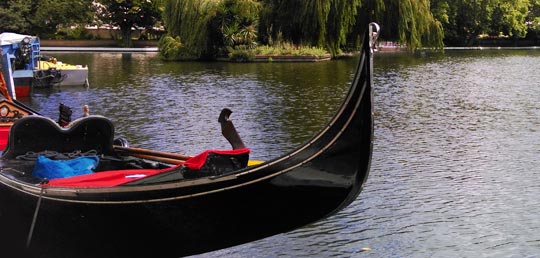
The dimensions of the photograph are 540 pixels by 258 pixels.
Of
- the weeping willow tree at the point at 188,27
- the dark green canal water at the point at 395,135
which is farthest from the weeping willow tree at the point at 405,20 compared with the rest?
the weeping willow tree at the point at 188,27

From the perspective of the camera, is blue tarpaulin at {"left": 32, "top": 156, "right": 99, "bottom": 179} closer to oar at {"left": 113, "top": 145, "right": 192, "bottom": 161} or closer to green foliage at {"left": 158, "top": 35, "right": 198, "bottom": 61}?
oar at {"left": 113, "top": 145, "right": 192, "bottom": 161}

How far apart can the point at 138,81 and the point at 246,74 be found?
4971 mm

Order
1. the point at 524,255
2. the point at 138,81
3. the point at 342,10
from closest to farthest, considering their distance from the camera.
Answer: the point at 524,255 → the point at 138,81 → the point at 342,10

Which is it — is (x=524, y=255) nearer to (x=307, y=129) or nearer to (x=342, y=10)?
(x=307, y=129)

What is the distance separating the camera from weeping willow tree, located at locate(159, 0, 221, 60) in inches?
1435

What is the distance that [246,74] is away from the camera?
28531 mm

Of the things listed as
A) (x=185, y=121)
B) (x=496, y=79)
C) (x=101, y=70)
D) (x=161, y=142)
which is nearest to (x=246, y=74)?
(x=101, y=70)

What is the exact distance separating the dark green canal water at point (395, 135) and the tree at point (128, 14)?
89.6ft

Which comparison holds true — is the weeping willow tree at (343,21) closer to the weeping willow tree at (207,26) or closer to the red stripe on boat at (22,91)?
the weeping willow tree at (207,26)

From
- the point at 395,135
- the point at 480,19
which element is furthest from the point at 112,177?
the point at 480,19

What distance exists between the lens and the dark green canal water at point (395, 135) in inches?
300

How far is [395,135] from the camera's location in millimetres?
13570

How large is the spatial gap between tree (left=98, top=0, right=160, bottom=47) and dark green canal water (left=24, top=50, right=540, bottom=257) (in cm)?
2732

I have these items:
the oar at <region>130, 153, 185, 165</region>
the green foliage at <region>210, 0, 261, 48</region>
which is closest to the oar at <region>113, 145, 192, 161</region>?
the oar at <region>130, 153, 185, 165</region>
